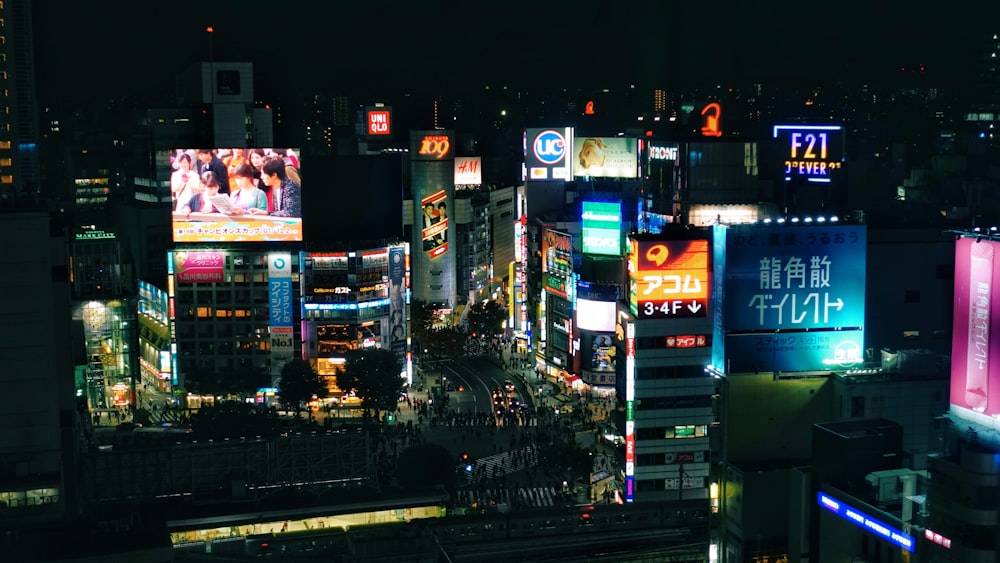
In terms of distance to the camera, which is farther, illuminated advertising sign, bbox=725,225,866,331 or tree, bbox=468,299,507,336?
tree, bbox=468,299,507,336

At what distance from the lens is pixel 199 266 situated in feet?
190

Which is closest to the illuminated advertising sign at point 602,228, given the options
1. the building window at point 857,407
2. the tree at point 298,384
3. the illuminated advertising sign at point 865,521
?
the tree at point 298,384

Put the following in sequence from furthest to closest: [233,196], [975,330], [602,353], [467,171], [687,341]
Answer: [467,171] → [233,196] → [602,353] → [687,341] → [975,330]

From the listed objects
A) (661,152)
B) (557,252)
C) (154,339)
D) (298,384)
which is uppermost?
(661,152)

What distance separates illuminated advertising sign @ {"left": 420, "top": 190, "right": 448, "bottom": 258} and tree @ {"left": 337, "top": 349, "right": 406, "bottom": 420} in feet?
64.6

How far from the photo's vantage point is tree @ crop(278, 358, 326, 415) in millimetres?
54875

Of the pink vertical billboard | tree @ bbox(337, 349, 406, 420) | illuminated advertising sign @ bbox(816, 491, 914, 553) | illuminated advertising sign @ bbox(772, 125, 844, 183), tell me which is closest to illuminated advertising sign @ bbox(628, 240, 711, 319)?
illuminated advertising sign @ bbox(772, 125, 844, 183)

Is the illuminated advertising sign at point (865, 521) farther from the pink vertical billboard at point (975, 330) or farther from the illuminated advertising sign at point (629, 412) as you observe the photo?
the illuminated advertising sign at point (629, 412)

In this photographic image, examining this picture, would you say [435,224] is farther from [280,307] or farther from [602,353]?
[602,353]

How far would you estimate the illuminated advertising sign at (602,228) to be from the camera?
53.8 metres

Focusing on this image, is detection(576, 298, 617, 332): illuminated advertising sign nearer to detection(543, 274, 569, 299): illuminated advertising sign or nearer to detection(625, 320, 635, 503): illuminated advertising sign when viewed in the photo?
detection(543, 274, 569, 299): illuminated advertising sign

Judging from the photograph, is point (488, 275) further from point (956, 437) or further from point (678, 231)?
point (956, 437)

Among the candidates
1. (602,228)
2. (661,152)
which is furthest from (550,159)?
(661,152)

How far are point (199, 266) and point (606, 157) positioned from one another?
2201 cm
